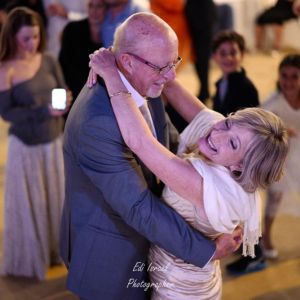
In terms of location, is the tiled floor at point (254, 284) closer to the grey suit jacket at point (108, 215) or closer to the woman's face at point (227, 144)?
the grey suit jacket at point (108, 215)

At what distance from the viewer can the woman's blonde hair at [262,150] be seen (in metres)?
1.63

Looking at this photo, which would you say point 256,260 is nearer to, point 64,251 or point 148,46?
point 64,251

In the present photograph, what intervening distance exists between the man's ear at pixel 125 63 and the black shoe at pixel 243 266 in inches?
66.2

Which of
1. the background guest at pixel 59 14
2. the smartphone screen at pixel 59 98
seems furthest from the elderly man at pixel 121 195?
the background guest at pixel 59 14

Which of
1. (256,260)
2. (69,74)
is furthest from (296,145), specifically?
(69,74)

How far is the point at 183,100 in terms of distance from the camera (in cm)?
210

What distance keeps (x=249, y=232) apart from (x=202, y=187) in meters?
0.24

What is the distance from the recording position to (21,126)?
9.32 ft

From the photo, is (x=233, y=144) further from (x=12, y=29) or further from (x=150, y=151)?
(x=12, y=29)

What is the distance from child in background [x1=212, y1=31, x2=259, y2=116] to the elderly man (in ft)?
3.55

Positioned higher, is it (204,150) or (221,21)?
(221,21)

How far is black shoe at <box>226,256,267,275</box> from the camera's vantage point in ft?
10.1

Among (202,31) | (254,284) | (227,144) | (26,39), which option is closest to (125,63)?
(227,144)

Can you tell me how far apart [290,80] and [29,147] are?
1406mm
